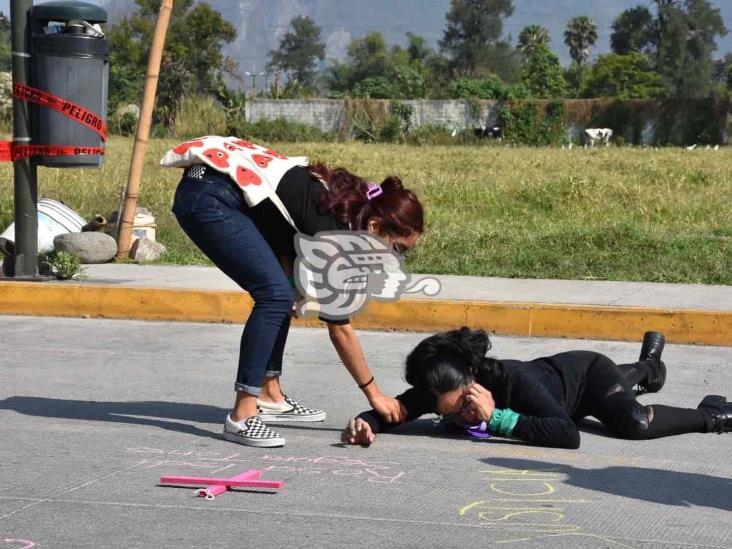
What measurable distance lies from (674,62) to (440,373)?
3874 inches

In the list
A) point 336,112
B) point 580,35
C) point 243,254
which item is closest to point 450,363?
point 243,254

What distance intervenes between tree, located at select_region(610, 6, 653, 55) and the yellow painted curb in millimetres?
99856

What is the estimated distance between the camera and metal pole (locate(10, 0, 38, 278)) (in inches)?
399

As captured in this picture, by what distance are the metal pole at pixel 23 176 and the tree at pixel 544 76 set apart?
65283mm

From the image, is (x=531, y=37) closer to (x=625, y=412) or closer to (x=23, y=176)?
(x=23, y=176)

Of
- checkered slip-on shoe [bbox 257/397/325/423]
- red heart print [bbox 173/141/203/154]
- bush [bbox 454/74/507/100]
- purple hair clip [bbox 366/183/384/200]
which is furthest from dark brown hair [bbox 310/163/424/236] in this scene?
bush [bbox 454/74/507/100]

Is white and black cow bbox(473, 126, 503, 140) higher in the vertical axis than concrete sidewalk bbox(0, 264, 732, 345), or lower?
higher

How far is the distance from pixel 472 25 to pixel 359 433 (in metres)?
129

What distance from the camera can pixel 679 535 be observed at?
4168mm

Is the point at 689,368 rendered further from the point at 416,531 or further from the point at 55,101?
the point at 55,101

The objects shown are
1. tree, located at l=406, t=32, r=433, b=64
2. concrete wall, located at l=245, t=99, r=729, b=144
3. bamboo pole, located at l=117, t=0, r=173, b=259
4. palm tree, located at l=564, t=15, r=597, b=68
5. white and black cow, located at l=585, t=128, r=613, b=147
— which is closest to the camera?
bamboo pole, located at l=117, t=0, r=173, b=259

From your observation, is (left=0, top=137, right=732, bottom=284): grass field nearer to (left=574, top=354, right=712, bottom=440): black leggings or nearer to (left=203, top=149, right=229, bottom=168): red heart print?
(left=574, top=354, right=712, bottom=440): black leggings

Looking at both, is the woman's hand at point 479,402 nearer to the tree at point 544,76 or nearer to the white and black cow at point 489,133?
the white and black cow at point 489,133

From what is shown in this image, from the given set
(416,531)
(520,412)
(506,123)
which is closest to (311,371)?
(520,412)
